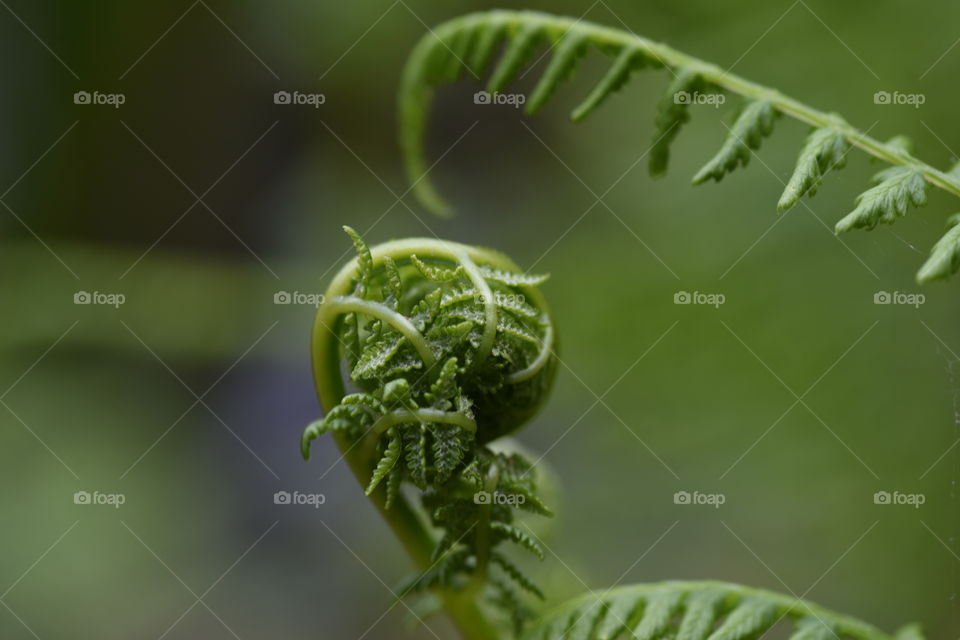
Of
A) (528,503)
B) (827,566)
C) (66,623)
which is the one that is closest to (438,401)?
(528,503)

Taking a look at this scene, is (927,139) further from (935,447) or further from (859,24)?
(935,447)

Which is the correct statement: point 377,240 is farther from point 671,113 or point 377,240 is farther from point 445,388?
point 445,388
